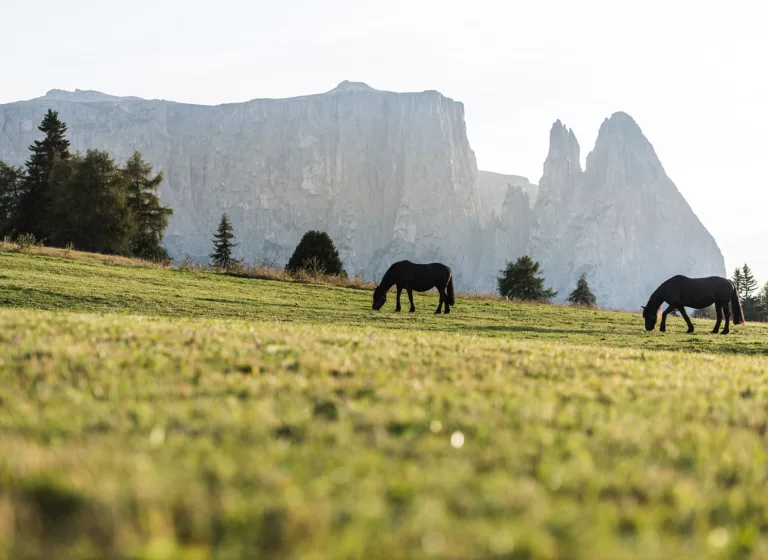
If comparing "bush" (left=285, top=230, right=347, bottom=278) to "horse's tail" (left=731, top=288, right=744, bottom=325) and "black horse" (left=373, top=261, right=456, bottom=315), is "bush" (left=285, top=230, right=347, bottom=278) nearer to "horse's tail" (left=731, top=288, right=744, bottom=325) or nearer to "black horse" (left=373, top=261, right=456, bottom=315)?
"black horse" (left=373, top=261, right=456, bottom=315)

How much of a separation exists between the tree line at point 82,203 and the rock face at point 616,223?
124199mm

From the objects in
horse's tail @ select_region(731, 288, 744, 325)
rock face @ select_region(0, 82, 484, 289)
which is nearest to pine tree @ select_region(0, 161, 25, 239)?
horse's tail @ select_region(731, 288, 744, 325)

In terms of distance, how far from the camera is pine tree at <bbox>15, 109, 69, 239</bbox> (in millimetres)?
66375

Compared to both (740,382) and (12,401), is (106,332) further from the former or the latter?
(740,382)

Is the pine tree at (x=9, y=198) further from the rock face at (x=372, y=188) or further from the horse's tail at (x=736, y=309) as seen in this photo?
the rock face at (x=372, y=188)

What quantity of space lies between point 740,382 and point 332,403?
591cm

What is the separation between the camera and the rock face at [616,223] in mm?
171000

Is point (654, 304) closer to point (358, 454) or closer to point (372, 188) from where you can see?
point (358, 454)

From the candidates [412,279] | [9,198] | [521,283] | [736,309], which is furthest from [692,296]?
[9,198]

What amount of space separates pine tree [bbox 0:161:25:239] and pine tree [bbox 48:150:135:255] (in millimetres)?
7709

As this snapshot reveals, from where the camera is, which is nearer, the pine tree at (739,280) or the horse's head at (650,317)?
the horse's head at (650,317)

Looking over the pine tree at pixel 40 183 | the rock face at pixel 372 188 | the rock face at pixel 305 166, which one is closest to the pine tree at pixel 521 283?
the pine tree at pixel 40 183

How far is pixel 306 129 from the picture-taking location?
16638 cm

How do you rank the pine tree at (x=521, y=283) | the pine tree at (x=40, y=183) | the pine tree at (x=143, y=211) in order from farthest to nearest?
1. the pine tree at (x=521, y=283)
2. the pine tree at (x=143, y=211)
3. the pine tree at (x=40, y=183)
